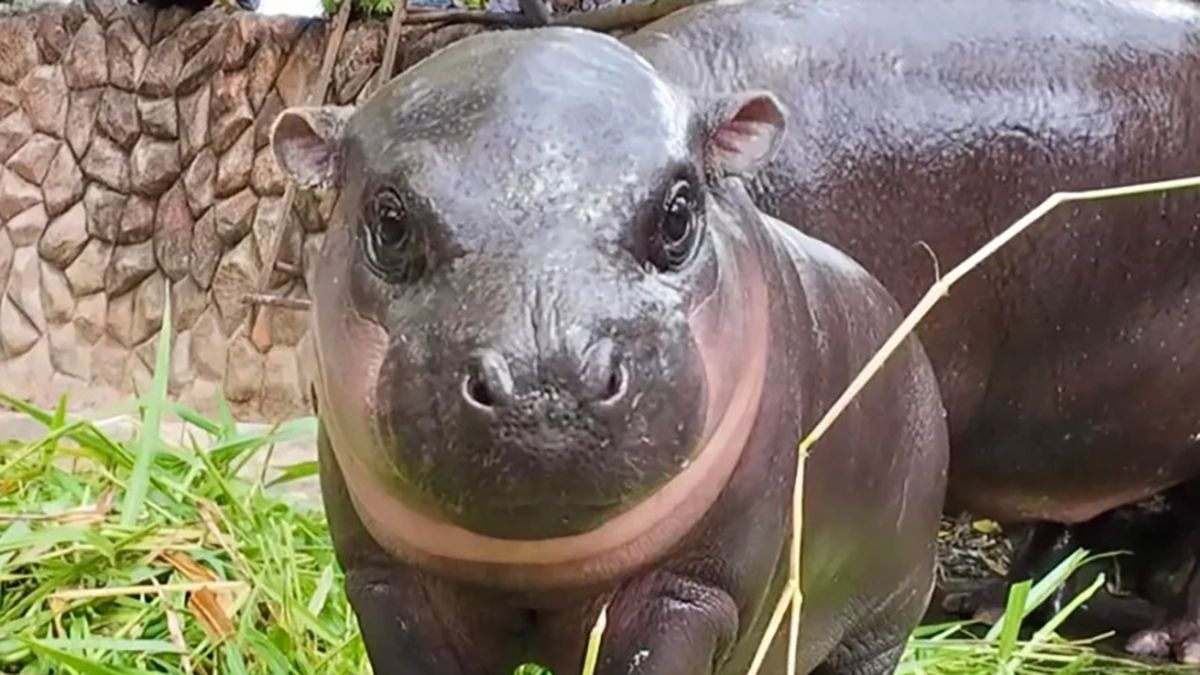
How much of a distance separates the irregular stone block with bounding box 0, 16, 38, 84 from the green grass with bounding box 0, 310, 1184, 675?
3.51 metres

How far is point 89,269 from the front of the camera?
15.2 feet

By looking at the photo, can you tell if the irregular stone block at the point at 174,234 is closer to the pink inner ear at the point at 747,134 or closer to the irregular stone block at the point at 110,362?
the irregular stone block at the point at 110,362

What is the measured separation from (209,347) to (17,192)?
0.76 meters

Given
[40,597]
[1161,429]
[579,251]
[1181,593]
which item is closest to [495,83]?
[579,251]

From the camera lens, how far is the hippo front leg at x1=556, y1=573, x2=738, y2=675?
64 centimetres

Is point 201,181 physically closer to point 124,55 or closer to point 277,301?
point 124,55

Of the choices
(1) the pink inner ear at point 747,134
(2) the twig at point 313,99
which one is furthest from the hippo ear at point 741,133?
(2) the twig at point 313,99

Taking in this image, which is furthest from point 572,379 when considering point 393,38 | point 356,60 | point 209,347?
point 209,347

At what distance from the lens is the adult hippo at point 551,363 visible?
1.82 feet

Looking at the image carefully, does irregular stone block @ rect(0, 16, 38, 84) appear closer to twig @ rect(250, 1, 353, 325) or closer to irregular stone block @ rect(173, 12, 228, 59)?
irregular stone block @ rect(173, 12, 228, 59)

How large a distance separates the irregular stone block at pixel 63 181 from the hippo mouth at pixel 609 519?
416cm

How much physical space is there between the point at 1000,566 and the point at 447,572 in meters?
1.49

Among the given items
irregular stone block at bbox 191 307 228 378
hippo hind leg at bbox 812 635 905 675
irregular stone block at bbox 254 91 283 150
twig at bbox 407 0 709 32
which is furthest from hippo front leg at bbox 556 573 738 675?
irregular stone block at bbox 191 307 228 378

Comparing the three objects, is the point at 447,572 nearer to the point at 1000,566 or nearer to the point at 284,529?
the point at 284,529
